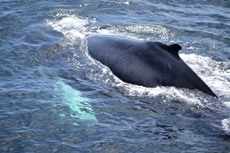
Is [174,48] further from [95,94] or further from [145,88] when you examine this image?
→ [95,94]

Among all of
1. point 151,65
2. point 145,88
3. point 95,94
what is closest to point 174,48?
point 151,65

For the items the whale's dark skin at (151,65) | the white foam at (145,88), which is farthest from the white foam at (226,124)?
the whale's dark skin at (151,65)

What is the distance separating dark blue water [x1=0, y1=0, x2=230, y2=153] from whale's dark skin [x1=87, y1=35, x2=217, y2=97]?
25cm

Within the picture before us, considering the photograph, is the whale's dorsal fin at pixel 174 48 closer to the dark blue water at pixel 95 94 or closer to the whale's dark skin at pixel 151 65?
the whale's dark skin at pixel 151 65

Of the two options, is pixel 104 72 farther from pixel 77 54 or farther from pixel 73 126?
pixel 73 126

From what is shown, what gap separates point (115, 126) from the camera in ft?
29.1

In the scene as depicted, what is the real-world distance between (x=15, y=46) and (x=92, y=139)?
698 centimetres

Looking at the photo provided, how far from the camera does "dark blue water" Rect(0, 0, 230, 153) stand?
8.27 m

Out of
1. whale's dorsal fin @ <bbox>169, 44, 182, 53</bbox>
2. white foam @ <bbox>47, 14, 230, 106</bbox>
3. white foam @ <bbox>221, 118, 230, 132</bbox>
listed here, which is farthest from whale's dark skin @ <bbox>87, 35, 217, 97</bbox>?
white foam @ <bbox>221, 118, 230, 132</bbox>

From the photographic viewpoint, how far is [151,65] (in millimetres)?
10422

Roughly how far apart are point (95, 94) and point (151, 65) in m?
2.00

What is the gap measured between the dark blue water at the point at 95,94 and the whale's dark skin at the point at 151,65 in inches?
9.7

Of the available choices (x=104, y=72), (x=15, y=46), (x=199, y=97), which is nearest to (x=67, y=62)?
(x=104, y=72)

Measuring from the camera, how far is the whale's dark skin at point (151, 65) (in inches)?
395
